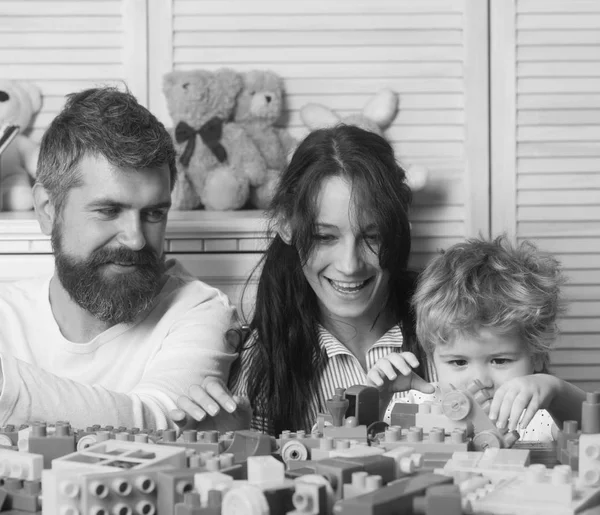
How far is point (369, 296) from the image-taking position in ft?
5.57

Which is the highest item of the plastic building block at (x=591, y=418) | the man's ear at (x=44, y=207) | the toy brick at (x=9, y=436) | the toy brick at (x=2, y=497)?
the man's ear at (x=44, y=207)

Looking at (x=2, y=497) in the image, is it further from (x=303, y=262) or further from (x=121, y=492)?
(x=303, y=262)

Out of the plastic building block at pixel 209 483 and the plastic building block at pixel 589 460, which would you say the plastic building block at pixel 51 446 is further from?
the plastic building block at pixel 589 460

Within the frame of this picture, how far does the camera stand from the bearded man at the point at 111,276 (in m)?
1.59

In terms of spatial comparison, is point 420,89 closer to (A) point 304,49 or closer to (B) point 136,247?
(A) point 304,49

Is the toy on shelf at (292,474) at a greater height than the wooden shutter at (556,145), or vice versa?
the wooden shutter at (556,145)

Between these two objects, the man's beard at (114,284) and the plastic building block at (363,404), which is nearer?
the plastic building block at (363,404)

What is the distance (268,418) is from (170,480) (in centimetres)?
93

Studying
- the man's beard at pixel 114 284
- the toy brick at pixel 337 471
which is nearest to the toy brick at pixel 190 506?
the toy brick at pixel 337 471

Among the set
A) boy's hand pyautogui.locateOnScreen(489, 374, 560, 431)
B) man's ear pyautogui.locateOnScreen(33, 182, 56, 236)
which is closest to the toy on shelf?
boy's hand pyautogui.locateOnScreen(489, 374, 560, 431)

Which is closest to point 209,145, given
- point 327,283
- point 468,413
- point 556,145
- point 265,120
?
point 265,120

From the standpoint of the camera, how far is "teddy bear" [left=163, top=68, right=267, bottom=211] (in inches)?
86.9

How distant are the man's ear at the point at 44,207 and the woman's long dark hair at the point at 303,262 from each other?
0.42 meters

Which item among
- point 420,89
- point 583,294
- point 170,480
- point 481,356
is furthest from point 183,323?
point 583,294
